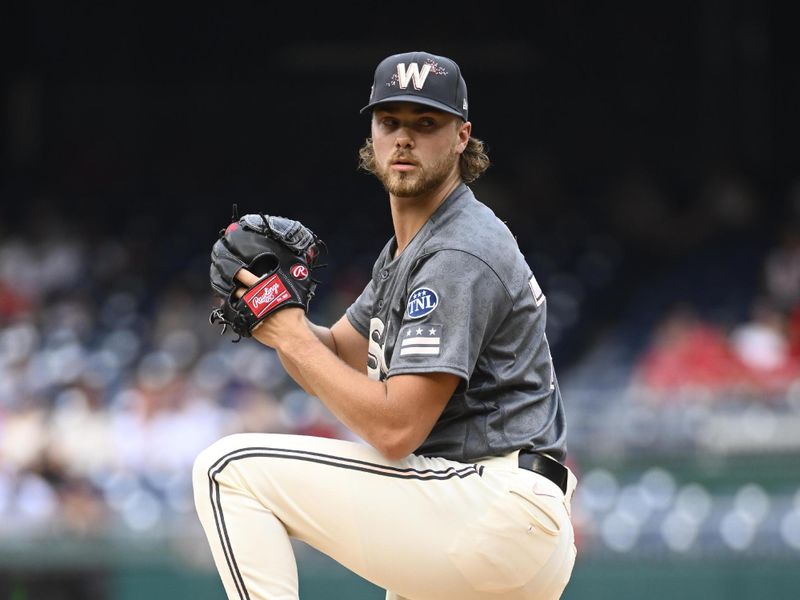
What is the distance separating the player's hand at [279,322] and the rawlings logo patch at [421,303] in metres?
0.24

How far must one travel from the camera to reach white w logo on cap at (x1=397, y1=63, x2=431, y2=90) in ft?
10.2

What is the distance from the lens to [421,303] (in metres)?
3.01

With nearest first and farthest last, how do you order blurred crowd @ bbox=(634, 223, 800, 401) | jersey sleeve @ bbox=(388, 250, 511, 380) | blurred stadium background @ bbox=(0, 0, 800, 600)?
jersey sleeve @ bbox=(388, 250, 511, 380) → blurred stadium background @ bbox=(0, 0, 800, 600) → blurred crowd @ bbox=(634, 223, 800, 401)

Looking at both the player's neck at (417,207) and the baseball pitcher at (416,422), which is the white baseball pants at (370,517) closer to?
the baseball pitcher at (416,422)

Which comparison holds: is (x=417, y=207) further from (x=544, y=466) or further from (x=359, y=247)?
(x=359, y=247)

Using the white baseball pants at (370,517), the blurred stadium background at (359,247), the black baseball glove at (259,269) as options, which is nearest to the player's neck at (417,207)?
the black baseball glove at (259,269)

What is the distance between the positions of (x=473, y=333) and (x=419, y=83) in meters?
0.58

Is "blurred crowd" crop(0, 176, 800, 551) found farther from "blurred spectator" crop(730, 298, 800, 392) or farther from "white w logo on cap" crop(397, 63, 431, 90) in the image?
"white w logo on cap" crop(397, 63, 431, 90)

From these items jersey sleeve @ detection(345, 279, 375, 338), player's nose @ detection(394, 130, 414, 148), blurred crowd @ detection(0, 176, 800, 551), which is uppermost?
blurred crowd @ detection(0, 176, 800, 551)

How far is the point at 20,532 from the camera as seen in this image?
7.18m

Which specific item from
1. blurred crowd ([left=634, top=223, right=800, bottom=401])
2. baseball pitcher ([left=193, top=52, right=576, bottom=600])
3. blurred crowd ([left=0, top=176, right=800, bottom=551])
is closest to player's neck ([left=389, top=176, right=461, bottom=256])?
baseball pitcher ([left=193, top=52, right=576, bottom=600])

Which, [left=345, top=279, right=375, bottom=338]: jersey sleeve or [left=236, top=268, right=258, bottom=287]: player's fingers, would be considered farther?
[left=345, top=279, right=375, bottom=338]: jersey sleeve

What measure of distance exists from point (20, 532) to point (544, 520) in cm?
477

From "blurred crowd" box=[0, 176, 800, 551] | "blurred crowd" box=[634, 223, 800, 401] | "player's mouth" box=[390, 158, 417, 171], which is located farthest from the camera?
"blurred crowd" box=[634, 223, 800, 401]
